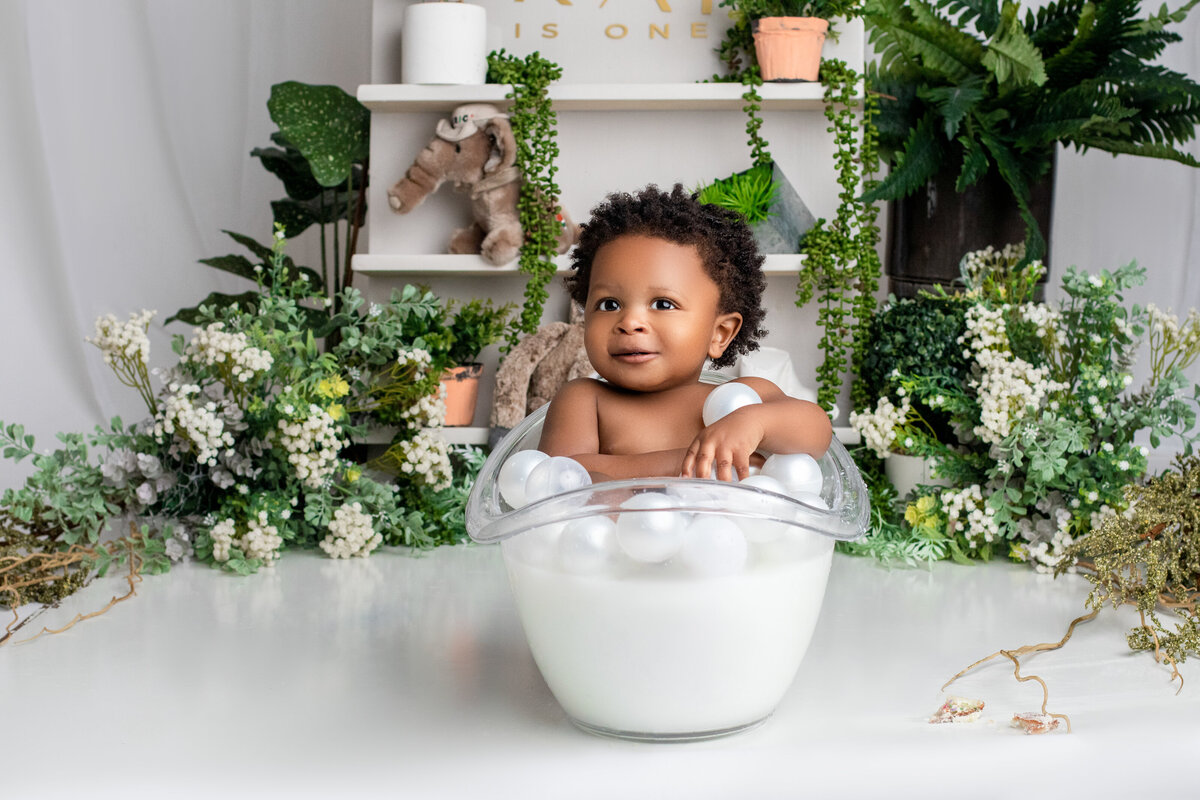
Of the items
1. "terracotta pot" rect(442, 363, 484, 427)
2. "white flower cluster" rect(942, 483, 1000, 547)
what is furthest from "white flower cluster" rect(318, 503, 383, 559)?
"white flower cluster" rect(942, 483, 1000, 547)

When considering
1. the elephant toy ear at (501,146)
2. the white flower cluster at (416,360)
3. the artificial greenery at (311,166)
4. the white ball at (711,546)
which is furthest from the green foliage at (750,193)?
the white ball at (711,546)

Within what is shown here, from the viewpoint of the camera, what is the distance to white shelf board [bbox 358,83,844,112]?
6.27 feet

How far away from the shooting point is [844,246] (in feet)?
6.26

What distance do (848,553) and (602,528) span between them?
39.6 inches

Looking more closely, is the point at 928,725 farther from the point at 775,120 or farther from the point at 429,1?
the point at 429,1

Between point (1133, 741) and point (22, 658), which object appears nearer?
point (1133, 741)

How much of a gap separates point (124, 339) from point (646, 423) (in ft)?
2.84

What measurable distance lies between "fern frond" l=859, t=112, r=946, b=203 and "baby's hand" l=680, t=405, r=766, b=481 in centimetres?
107

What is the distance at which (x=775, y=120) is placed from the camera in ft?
6.63

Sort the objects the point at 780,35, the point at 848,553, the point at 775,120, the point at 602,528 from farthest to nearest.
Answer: the point at 775,120 < the point at 780,35 < the point at 848,553 < the point at 602,528

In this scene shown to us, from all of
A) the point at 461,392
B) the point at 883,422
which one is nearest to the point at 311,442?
the point at 461,392

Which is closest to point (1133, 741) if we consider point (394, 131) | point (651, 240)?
point (651, 240)

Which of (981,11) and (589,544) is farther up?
(981,11)

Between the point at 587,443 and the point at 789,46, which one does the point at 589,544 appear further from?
the point at 789,46
